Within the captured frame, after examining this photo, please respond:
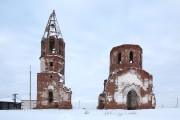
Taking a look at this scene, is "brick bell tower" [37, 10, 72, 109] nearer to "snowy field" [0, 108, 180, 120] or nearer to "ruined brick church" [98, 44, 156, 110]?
"ruined brick church" [98, 44, 156, 110]

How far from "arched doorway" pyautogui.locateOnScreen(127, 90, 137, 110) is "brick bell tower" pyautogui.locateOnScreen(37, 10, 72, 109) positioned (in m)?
6.76

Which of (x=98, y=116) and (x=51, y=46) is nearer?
(x=98, y=116)

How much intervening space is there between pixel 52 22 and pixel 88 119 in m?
21.0

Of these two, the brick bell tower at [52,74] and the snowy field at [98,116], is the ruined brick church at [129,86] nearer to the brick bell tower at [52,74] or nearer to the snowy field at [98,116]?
the brick bell tower at [52,74]

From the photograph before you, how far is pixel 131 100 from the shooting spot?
2923cm

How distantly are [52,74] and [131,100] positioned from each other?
954cm

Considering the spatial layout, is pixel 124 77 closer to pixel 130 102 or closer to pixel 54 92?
pixel 130 102

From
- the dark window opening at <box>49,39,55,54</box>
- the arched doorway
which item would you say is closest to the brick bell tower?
the dark window opening at <box>49,39,55,54</box>

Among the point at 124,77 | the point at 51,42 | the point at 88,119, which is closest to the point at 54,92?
the point at 51,42

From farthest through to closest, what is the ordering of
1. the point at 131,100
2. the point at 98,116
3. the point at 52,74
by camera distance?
the point at 52,74 < the point at 131,100 < the point at 98,116

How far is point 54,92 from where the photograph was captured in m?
30.7

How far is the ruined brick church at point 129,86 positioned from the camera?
27.8m

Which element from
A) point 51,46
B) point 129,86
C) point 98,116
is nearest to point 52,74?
point 51,46

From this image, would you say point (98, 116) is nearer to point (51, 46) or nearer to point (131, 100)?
point (131, 100)
